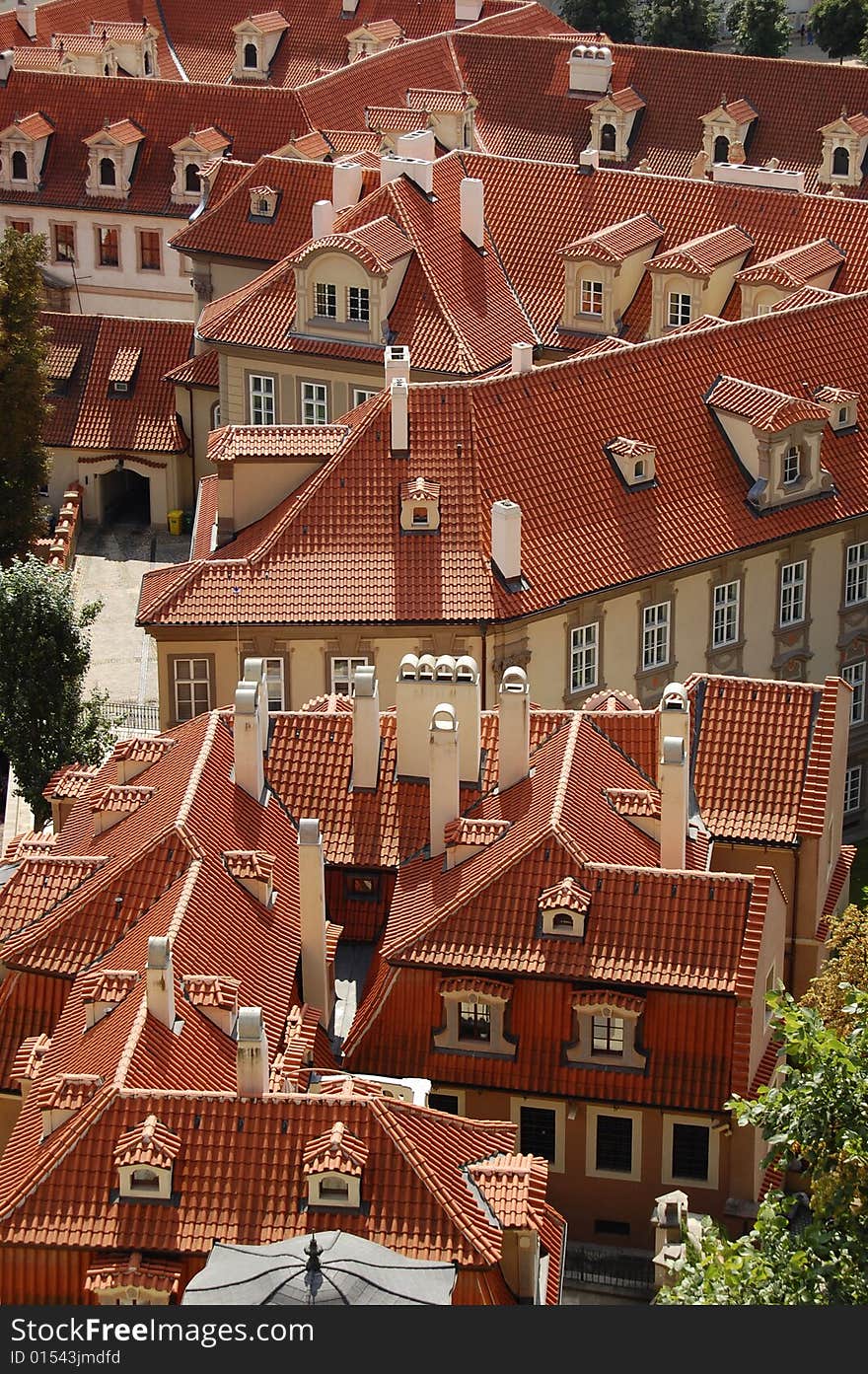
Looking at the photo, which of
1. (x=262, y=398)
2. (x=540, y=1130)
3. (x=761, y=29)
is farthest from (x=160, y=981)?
(x=761, y=29)

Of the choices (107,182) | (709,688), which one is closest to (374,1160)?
(709,688)

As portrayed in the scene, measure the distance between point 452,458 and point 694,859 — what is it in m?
17.2

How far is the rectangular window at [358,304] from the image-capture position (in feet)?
310

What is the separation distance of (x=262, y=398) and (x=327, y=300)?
4.21 meters

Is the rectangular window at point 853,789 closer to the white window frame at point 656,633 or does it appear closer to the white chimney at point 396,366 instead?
the white window frame at point 656,633

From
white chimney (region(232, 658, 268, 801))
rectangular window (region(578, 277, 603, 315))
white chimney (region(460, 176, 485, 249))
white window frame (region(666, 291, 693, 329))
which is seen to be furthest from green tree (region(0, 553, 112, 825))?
white window frame (region(666, 291, 693, 329))

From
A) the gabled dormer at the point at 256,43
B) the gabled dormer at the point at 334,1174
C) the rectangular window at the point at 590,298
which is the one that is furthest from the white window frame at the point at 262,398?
the gabled dormer at the point at 334,1174

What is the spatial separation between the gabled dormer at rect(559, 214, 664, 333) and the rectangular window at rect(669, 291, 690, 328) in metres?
1.69

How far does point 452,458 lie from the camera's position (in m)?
79.2

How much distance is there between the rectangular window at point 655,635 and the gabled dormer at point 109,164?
48029 mm

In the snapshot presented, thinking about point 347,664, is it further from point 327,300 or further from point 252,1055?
point 252,1055

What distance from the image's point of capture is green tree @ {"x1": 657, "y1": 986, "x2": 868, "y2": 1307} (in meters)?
45.5

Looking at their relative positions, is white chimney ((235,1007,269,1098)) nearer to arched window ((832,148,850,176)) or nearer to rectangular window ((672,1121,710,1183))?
rectangular window ((672,1121,710,1183))

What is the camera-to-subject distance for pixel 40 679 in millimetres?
81500
